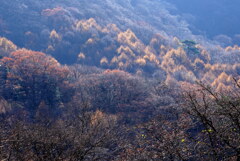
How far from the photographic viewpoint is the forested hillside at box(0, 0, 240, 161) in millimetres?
13203

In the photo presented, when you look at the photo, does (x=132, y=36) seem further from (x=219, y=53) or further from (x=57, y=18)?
(x=219, y=53)

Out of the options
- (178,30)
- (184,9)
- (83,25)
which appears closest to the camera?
(83,25)

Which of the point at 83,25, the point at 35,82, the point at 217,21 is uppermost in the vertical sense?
the point at 217,21

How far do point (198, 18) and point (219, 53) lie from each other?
169 feet

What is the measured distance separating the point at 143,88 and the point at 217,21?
107m

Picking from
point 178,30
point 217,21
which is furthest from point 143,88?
point 217,21

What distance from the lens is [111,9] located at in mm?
113188

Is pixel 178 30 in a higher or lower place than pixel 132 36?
higher

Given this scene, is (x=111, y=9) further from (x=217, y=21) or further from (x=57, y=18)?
(x=217, y=21)

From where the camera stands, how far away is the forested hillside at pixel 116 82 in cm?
1320

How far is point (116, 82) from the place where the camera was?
1766 inches

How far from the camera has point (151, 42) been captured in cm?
9281

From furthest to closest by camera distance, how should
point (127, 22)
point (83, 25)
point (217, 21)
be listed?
1. point (217, 21)
2. point (127, 22)
3. point (83, 25)

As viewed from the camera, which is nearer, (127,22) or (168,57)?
(168,57)
